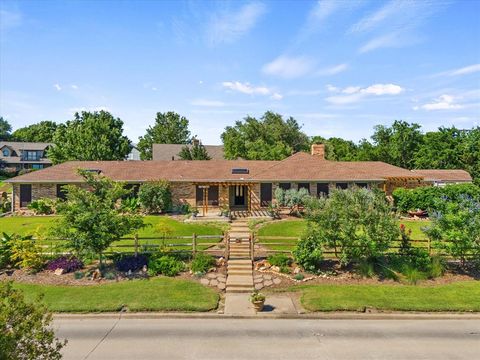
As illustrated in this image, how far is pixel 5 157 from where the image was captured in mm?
77000

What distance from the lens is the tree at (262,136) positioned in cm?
5788

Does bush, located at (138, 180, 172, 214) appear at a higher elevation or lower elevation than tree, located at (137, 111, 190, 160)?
lower

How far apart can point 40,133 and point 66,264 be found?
328 feet

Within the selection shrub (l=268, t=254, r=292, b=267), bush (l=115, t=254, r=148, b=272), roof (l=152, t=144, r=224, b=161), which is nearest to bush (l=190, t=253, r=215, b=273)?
bush (l=115, t=254, r=148, b=272)

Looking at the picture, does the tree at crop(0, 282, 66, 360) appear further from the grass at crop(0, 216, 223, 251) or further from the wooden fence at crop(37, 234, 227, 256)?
the grass at crop(0, 216, 223, 251)

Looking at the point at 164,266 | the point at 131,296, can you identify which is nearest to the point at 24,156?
the point at 164,266

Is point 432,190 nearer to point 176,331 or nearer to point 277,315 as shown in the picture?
point 277,315

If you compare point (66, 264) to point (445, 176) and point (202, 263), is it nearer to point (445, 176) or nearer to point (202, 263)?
point (202, 263)

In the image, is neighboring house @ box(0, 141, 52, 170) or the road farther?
neighboring house @ box(0, 141, 52, 170)

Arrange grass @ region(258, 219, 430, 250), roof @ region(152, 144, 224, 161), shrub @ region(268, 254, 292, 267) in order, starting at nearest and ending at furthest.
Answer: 1. shrub @ region(268, 254, 292, 267)
2. grass @ region(258, 219, 430, 250)
3. roof @ region(152, 144, 224, 161)

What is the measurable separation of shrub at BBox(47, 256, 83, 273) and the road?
4.68m

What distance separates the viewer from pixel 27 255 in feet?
55.8

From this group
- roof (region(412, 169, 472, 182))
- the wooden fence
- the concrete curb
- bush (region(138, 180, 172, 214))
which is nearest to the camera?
the concrete curb

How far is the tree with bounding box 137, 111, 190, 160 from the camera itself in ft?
264
